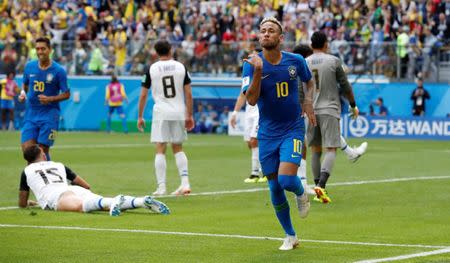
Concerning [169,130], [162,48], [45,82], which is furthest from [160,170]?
[45,82]

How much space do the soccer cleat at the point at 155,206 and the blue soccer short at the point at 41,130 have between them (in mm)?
3709

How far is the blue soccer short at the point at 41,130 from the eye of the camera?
17297 millimetres

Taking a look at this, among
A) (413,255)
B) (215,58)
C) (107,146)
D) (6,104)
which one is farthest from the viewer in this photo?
(6,104)

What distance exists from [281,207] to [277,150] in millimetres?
561

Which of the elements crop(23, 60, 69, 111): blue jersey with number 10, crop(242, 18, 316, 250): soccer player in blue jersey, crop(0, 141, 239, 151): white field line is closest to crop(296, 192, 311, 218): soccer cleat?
crop(242, 18, 316, 250): soccer player in blue jersey

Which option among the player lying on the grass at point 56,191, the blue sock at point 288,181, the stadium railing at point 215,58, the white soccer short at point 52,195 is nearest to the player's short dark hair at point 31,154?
the player lying on the grass at point 56,191

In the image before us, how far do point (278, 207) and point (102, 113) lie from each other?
1249 inches

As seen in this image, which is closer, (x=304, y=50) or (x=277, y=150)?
(x=277, y=150)

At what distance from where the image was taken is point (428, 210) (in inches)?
584

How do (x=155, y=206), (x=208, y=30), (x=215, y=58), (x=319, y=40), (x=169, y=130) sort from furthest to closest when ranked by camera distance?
(x=208, y=30) < (x=215, y=58) < (x=169, y=130) < (x=319, y=40) < (x=155, y=206)

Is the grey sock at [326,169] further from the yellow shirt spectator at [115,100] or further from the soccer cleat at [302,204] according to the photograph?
the yellow shirt spectator at [115,100]

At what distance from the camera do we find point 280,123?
37.4 ft

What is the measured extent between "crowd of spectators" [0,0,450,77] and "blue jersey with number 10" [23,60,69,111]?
20233 mm

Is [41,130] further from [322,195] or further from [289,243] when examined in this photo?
[289,243]
